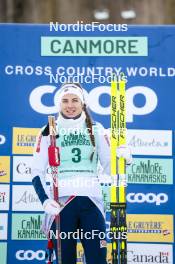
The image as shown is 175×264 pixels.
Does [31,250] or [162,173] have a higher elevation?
[162,173]

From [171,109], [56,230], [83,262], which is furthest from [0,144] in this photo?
[171,109]

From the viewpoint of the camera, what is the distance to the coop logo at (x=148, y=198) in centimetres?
239

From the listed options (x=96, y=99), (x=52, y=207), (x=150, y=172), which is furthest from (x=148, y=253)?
(x=96, y=99)

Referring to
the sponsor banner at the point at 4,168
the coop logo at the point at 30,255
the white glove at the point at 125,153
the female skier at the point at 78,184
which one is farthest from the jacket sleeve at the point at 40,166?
the white glove at the point at 125,153

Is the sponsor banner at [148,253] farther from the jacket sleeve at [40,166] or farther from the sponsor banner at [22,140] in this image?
the sponsor banner at [22,140]

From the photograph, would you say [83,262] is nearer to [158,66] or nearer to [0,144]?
[0,144]

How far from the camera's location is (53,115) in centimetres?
241

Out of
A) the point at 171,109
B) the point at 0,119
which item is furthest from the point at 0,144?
the point at 171,109

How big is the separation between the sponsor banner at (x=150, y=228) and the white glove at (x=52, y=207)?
0.32m

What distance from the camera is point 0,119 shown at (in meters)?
2.41

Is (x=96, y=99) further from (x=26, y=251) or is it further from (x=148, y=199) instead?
(x=26, y=251)

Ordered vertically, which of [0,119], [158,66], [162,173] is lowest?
[162,173]

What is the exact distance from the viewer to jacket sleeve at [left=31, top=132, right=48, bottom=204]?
93.7 inches

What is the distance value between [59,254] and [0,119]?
0.66m
